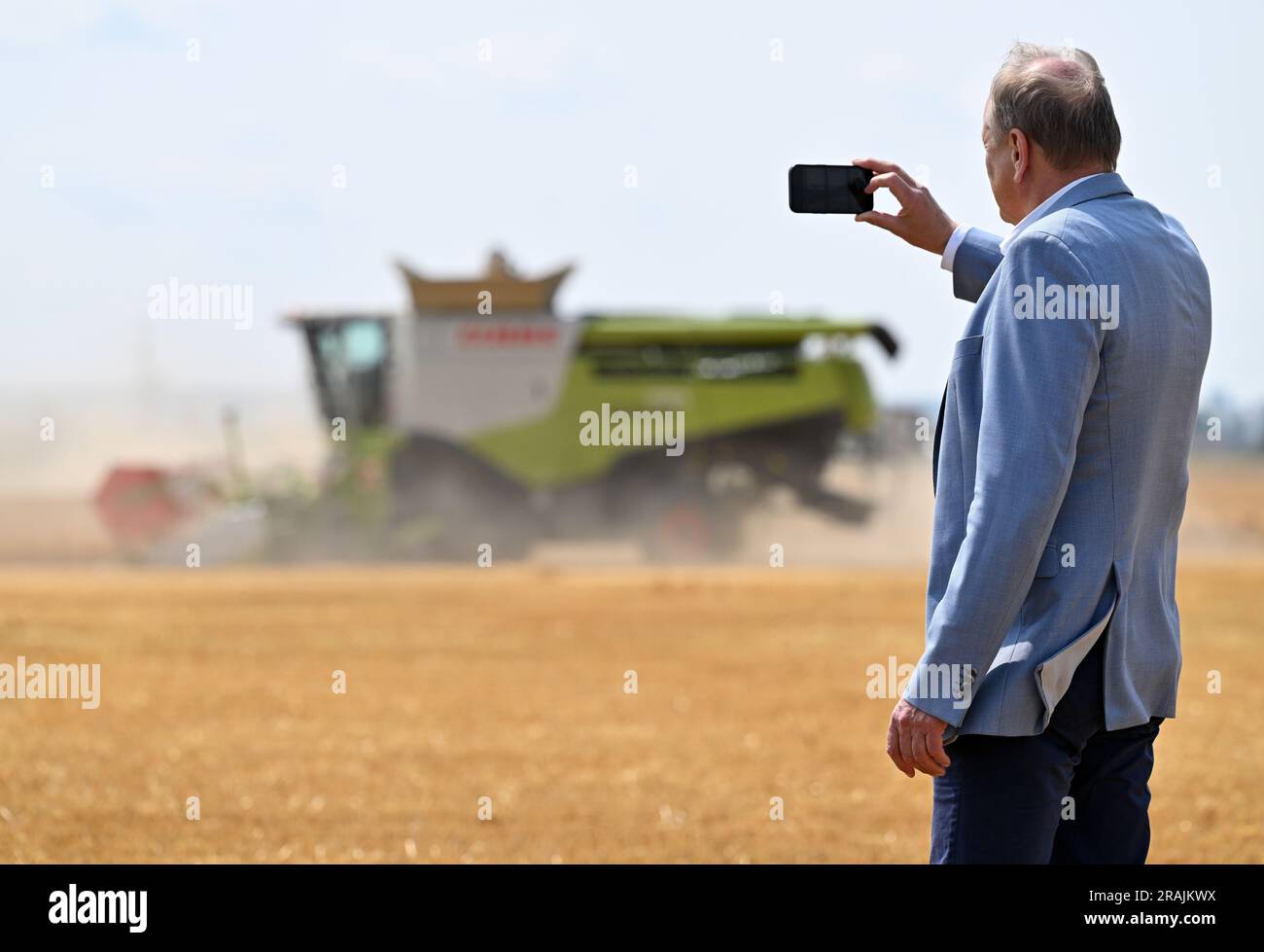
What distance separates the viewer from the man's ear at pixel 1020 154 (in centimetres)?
243

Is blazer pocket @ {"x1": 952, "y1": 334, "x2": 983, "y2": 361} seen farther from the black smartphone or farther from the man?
the black smartphone

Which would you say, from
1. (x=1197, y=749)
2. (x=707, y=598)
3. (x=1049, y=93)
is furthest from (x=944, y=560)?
(x=707, y=598)

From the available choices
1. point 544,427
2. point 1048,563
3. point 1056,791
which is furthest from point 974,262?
point 544,427

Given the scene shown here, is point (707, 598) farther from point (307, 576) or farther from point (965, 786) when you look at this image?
point (965, 786)

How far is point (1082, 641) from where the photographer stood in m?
2.33

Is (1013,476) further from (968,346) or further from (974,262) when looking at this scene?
(974,262)

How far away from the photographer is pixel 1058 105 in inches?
94.2

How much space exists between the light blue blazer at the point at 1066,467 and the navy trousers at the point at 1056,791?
0.15 feet

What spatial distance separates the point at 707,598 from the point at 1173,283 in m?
11.7

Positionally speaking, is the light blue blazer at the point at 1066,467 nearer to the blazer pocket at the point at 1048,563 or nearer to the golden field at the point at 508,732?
the blazer pocket at the point at 1048,563

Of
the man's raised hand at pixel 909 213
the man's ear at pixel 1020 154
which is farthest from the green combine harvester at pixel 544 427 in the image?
the man's ear at pixel 1020 154

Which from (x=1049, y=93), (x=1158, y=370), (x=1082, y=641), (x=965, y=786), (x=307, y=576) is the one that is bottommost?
(x=307, y=576)

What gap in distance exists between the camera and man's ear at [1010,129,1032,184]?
243 centimetres

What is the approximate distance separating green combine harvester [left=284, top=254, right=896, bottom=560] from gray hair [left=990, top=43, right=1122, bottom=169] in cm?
1724
